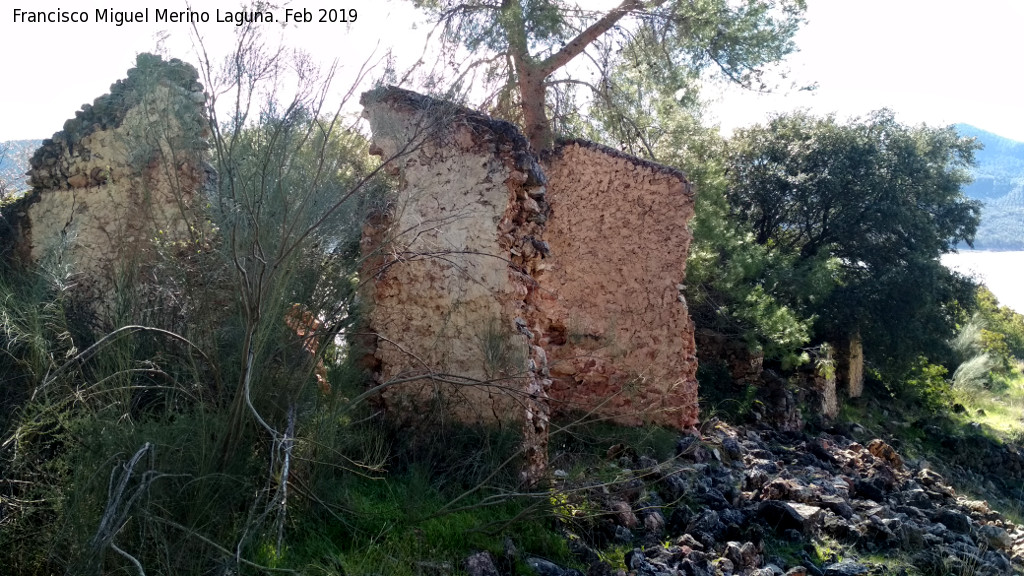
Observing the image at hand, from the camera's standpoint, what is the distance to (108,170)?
7281 mm

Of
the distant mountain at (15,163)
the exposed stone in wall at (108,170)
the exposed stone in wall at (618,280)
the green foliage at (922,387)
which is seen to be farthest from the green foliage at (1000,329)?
the distant mountain at (15,163)

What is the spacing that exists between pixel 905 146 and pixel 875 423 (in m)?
5.68

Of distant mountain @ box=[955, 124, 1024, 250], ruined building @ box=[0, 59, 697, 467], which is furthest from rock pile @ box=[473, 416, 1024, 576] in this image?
distant mountain @ box=[955, 124, 1024, 250]

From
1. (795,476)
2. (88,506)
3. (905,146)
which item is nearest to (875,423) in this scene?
(905,146)

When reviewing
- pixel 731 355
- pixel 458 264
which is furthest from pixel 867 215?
pixel 458 264

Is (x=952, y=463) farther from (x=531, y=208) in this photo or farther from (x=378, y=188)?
(x=378, y=188)

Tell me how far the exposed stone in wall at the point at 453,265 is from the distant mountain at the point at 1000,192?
36.6 meters

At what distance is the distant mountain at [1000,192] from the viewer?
5631cm

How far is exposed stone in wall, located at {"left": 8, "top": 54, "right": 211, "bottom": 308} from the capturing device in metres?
6.59

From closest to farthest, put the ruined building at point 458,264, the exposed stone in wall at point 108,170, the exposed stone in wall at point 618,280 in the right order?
the ruined building at point 458,264 < the exposed stone in wall at point 108,170 < the exposed stone in wall at point 618,280

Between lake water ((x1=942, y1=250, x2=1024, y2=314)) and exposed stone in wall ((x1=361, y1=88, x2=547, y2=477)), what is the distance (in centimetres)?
1327

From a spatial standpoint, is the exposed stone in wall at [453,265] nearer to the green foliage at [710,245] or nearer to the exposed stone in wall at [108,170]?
the exposed stone in wall at [108,170]

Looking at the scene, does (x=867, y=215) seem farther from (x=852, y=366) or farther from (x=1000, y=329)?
(x=1000, y=329)

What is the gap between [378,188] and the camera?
6.46 metres
